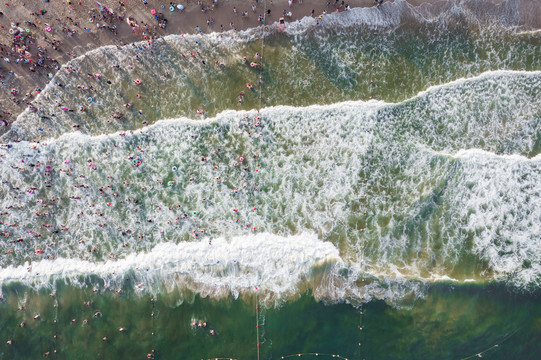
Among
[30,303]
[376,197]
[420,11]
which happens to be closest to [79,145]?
[30,303]

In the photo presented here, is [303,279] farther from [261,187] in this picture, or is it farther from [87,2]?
[87,2]

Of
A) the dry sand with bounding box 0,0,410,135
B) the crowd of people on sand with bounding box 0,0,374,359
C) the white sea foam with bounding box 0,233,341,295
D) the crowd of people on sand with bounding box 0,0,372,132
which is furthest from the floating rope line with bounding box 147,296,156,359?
the dry sand with bounding box 0,0,410,135

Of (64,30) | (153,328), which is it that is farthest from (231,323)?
(64,30)

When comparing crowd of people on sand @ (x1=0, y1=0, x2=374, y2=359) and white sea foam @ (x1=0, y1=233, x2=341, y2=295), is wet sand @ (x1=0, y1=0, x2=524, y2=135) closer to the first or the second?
crowd of people on sand @ (x1=0, y1=0, x2=374, y2=359)

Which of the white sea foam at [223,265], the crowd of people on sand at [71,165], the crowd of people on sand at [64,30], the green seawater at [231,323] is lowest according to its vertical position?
the green seawater at [231,323]

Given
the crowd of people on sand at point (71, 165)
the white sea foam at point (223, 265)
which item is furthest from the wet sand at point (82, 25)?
the white sea foam at point (223, 265)

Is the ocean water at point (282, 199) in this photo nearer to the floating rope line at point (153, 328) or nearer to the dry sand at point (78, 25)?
the floating rope line at point (153, 328)

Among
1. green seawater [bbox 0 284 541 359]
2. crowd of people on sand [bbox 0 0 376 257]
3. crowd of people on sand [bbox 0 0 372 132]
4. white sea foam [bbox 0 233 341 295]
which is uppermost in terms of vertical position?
crowd of people on sand [bbox 0 0 372 132]
